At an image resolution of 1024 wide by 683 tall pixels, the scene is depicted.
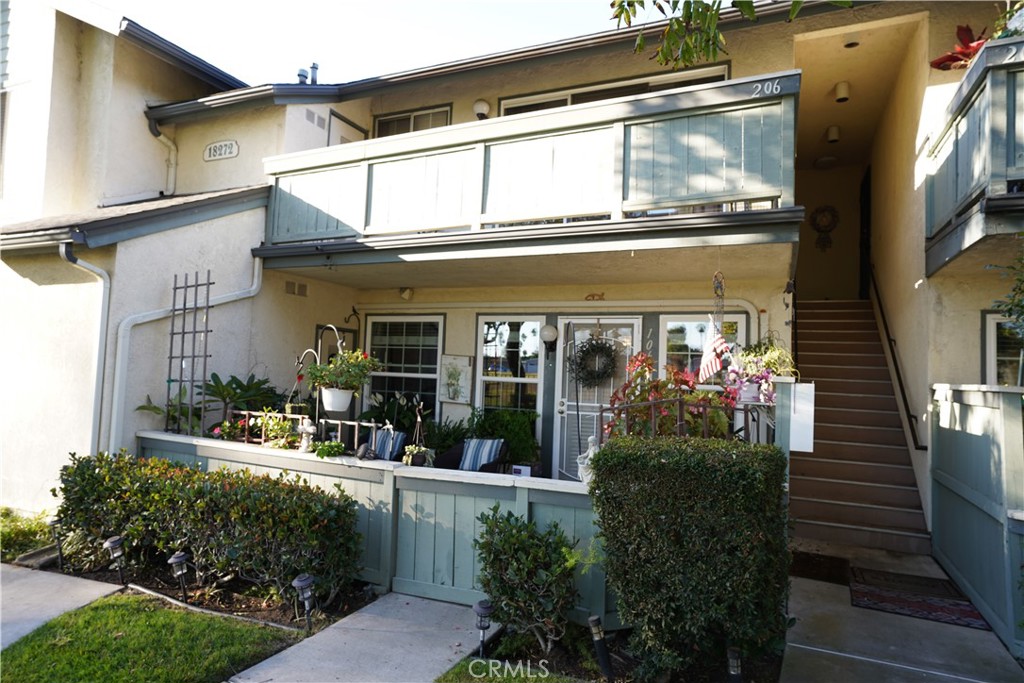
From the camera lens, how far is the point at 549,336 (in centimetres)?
825

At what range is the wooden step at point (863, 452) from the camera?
24.5 ft

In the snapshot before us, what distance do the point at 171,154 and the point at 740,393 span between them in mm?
10067

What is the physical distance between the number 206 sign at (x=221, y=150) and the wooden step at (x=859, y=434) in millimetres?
9800

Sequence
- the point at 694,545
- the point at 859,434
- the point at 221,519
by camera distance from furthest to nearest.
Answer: the point at 859,434 < the point at 221,519 < the point at 694,545

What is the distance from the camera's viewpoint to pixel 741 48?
754 centimetres

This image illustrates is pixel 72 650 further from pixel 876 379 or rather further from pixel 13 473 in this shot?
pixel 876 379

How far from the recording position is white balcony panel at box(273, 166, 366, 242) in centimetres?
763

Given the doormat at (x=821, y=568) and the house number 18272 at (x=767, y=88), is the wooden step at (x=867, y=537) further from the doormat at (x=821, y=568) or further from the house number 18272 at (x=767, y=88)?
the house number 18272 at (x=767, y=88)

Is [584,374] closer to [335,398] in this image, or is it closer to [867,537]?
[335,398]

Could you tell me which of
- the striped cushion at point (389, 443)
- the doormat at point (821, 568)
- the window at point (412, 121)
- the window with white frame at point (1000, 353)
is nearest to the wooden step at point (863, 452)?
the window with white frame at point (1000, 353)

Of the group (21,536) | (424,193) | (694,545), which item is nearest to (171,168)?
(424,193)

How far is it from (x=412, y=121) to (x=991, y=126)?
7.88 metres

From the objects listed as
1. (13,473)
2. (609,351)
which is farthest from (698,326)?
(13,473)

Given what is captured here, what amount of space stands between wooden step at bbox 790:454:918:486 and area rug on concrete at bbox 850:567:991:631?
1.70m
